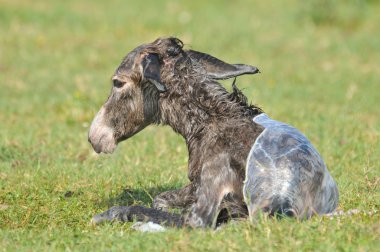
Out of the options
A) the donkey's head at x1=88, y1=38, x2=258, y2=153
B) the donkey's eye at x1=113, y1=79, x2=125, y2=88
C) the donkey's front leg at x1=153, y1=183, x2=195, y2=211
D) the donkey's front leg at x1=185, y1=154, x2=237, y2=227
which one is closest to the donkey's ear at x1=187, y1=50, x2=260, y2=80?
the donkey's head at x1=88, y1=38, x2=258, y2=153

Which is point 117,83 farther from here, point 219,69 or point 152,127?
point 152,127

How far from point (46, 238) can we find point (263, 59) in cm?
1133

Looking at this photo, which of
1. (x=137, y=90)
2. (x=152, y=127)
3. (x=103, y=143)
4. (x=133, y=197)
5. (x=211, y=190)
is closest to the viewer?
(x=211, y=190)

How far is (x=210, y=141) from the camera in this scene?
6.97m

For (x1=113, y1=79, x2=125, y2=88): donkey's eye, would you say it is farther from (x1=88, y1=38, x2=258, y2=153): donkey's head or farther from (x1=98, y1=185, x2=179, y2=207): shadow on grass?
(x1=98, y1=185, x2=179, y2=207): shadow on grass

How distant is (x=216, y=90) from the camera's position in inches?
285

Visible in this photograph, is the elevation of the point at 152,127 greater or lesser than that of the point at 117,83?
lesser

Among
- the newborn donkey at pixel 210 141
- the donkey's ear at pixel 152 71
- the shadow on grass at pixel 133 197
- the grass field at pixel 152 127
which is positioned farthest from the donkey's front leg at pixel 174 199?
the donkey's ear at pixel 152 71

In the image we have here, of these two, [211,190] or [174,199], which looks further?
[174,199]

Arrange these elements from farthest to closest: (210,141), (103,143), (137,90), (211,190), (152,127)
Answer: (152,127) → (103,143) → (137,90) → (210,141) → (211,190)

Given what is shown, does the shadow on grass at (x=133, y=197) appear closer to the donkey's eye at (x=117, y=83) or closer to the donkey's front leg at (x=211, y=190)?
the donkey's eye at (x=117, y=83)

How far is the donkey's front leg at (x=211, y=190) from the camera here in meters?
6.63

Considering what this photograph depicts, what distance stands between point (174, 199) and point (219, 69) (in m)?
1.29

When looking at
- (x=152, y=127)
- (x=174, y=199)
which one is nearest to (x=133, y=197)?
(x=174, y=199)
